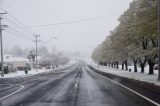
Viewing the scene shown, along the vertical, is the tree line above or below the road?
above

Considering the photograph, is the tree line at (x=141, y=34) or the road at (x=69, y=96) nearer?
the road at (x=69, y=96)

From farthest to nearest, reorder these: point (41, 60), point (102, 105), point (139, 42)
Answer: point (41, 60), point (139, 42), point (102, 105)

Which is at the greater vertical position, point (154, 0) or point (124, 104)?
point (154, 0)

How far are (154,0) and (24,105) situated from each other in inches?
783

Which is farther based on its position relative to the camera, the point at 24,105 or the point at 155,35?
the point at 155,35

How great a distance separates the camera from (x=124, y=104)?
1273 cm

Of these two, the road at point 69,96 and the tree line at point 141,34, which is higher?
the tree line at point 141,34

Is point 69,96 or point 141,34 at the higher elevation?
point 141,34

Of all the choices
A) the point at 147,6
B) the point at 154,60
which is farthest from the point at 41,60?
the point at 147,6

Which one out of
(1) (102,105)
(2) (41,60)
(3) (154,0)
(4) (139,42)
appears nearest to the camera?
(1) (102,105)

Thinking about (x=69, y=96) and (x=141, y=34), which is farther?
(x=141, y=34)

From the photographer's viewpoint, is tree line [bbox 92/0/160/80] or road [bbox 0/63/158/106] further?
tree line [bbox 92/0/160/80]

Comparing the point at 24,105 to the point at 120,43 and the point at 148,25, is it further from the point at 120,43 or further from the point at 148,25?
the point at 120,43

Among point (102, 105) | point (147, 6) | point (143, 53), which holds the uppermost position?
point (147, 6)
